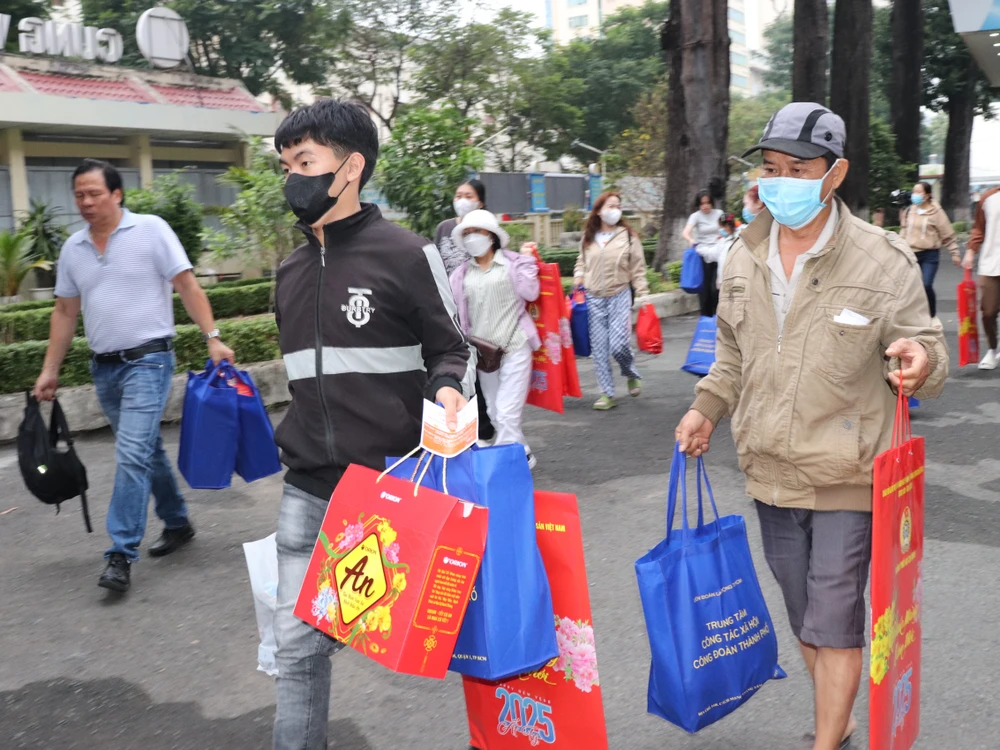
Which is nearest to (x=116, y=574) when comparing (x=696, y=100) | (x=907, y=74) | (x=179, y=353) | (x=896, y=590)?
(x=896, y=590)

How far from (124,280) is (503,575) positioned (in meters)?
3.13

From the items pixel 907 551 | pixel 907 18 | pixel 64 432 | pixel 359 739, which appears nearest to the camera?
pixel 907 551

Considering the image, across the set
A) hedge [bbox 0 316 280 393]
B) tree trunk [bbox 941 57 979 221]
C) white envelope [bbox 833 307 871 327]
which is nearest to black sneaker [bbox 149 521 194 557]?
hedge [bbox 0 316 280 393]

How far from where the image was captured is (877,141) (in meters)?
29.2

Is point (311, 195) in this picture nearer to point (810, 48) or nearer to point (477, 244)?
point (477, 244)

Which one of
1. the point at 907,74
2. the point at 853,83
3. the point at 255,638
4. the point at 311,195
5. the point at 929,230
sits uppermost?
the point at 907,74

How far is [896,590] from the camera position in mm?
2625

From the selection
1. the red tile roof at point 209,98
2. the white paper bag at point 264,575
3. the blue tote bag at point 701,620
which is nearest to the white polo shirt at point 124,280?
the white paper bag at point 264,575

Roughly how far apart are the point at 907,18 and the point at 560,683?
108ft

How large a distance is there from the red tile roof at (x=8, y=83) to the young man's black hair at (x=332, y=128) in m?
21.9

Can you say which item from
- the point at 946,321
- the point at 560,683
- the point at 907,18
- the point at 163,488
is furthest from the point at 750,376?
the point at 907,18

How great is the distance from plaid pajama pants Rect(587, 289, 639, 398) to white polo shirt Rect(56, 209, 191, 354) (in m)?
4.51

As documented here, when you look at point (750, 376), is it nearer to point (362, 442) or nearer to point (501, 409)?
point (362, 442)

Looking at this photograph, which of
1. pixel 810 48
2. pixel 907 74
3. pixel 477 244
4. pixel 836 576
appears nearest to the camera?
pixel 836 576
